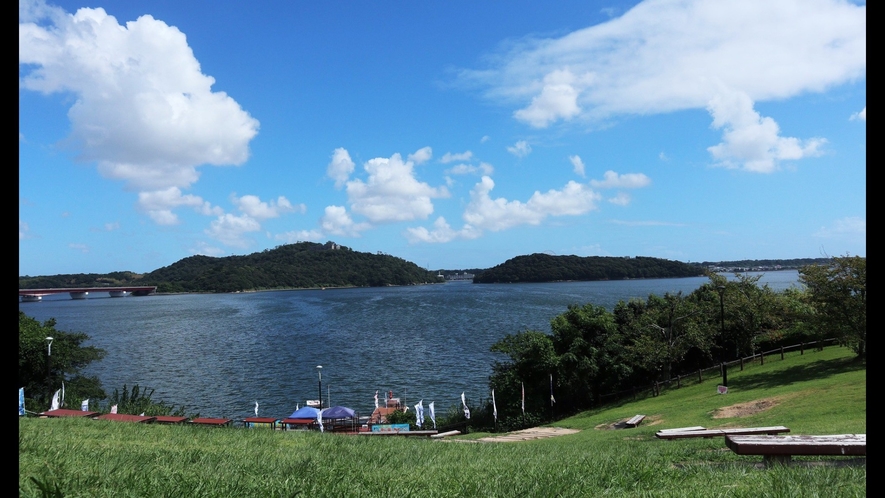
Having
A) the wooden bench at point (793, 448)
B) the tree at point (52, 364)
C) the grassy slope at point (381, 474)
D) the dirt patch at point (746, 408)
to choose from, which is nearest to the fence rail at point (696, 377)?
the dirt patch at point (746, 408)

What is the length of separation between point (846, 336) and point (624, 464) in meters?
24.2

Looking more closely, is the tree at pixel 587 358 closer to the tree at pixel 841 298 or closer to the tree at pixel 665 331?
the tree at pixel 665 331

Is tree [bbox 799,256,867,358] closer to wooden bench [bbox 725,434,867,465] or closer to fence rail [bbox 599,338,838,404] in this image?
fence rail [bbox 599,338,838,404]

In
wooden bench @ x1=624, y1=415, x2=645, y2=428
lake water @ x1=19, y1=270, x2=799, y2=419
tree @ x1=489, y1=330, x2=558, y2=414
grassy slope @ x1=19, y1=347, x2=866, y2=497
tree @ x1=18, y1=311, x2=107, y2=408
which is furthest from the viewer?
lake water @ x1=19, y1=270, x2=799, y2=419

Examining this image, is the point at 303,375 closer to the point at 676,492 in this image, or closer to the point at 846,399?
the point at 846,399

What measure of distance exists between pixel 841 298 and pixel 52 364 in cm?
4321

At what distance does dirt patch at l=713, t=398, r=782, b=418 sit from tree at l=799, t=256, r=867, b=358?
23.5ft

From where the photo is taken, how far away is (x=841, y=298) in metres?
25.4

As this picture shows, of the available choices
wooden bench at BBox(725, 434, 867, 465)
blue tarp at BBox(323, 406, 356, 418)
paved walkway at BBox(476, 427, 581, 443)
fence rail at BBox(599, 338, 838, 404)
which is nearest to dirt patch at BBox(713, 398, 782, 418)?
paved walkway at BBox(476, 427, 581, 443)

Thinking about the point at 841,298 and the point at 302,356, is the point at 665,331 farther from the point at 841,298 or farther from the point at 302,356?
the point at 302,356

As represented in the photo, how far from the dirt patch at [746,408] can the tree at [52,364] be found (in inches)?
1287

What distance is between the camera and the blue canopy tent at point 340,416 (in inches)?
1006

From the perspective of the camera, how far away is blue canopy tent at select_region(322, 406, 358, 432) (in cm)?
2555

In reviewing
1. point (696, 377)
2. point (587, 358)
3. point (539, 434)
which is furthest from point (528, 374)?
point (696, 377)
